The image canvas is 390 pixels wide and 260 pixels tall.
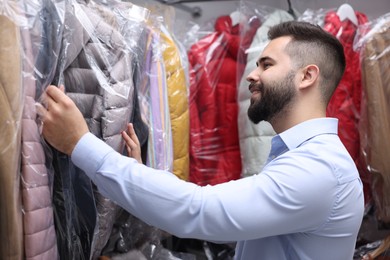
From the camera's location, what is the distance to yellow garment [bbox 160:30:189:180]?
48.1 inches

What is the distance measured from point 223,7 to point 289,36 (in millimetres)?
1006

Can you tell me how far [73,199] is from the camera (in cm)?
85

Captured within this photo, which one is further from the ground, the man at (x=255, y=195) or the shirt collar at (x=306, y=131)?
the shirt collar at (x=306, y=131)

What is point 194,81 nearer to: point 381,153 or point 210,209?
point 381,153

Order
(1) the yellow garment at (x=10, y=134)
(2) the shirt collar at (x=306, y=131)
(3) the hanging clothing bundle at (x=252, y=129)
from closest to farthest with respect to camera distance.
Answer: (1) the yellow garment at (x=10, y=134) → (2) the shirt collar at (x=306, y=131) → (3) the hanging clothing bundle at (x=252, y=129)

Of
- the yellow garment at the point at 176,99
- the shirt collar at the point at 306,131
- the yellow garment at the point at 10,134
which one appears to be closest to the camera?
the yellow garment at the point at 10,134

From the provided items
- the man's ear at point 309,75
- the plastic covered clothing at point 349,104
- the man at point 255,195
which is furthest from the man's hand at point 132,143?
the plastic covered clothing at point 349,104

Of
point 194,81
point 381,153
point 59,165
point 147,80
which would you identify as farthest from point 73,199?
point 381,153

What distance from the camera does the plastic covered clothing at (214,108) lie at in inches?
57.5

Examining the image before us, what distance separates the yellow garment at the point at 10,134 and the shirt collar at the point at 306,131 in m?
0.55

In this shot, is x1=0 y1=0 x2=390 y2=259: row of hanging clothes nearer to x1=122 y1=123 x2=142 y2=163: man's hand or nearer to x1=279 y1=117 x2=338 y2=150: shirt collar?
x1=122 y1=123 x2=142 y2=163: man's hand

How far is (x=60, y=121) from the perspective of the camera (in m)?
0.75

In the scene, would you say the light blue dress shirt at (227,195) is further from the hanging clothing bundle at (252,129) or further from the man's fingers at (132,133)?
the hanging clothing bundle at (252,129)

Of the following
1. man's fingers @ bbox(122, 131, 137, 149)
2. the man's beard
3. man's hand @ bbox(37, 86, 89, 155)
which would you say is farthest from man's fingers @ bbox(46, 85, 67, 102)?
the man's beard
